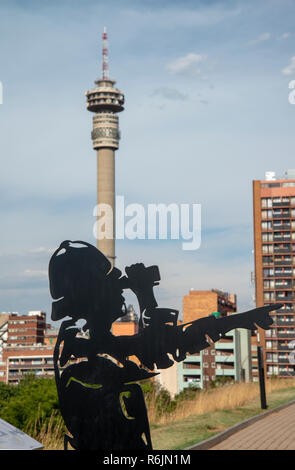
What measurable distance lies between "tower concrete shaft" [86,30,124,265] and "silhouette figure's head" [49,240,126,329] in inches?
4185

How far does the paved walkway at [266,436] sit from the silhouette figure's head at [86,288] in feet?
18.5

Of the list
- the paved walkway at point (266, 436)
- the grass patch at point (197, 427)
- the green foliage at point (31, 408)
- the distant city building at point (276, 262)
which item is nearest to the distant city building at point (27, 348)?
the distant city building at point (276, 262)

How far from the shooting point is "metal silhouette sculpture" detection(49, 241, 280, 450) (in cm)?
619

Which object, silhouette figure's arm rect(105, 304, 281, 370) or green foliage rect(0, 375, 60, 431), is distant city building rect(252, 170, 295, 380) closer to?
green foliage rect(0, 375, 60, 431)

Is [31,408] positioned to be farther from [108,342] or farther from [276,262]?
[276,262]

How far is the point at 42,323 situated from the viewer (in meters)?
114

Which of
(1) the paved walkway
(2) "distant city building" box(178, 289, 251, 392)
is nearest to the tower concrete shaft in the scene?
(2) "distant city building" box(178, 289, 251, 392)

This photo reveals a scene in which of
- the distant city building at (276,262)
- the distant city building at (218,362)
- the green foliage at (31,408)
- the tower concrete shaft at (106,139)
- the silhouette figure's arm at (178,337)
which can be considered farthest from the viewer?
the tower concrete shaft at (106,139)

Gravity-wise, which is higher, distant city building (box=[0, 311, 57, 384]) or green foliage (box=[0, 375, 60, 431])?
green foliage (box=[0, 375, 60, 431])

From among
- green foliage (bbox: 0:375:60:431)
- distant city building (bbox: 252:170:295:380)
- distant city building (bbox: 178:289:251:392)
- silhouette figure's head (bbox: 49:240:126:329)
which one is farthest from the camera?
distant city building (bbox: 252:170:295:380)

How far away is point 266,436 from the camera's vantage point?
468 inches

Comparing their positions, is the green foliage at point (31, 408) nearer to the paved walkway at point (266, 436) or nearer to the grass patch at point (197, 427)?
the grass patch at point (197, 427)

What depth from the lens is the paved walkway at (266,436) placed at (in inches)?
427
